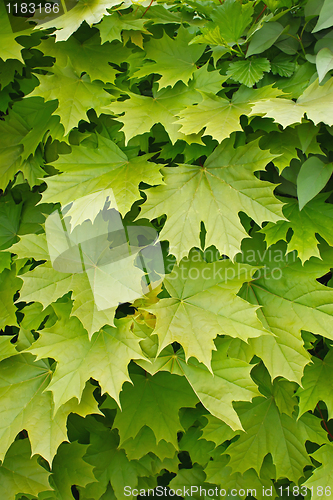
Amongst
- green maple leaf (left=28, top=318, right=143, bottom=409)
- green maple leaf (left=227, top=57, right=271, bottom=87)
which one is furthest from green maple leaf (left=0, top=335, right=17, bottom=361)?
green maple leaf (left=227, top=57, right=271, bottom=87)

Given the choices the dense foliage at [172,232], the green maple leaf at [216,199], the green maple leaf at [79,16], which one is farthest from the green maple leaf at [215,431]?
the green maple leaf at [79,16]

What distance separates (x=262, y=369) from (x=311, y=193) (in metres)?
0.73

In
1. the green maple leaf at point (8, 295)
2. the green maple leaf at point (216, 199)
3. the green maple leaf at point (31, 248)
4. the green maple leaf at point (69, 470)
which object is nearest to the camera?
the green maple leaf at point (216, 199)

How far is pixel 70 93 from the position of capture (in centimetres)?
126

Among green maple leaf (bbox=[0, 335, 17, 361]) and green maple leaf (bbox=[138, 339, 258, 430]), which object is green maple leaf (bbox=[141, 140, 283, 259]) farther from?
green maple leaf (bbox=[0, 335, 17, 361])

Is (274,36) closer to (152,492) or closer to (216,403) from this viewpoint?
(216,403)

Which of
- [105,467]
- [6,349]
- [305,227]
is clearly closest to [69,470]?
[105,467]

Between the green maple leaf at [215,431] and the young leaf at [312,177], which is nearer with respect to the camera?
the young leaf at [312,177]

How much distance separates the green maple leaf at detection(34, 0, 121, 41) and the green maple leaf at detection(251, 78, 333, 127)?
0.61 m

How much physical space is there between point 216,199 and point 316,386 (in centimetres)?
81

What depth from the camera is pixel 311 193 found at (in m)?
1.17

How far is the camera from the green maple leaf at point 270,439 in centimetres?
136

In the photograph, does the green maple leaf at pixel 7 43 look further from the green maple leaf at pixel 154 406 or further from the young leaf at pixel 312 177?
the green maple leaf at pixel 154 406

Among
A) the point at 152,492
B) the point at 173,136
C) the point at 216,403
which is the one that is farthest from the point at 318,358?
the point at 152,492
